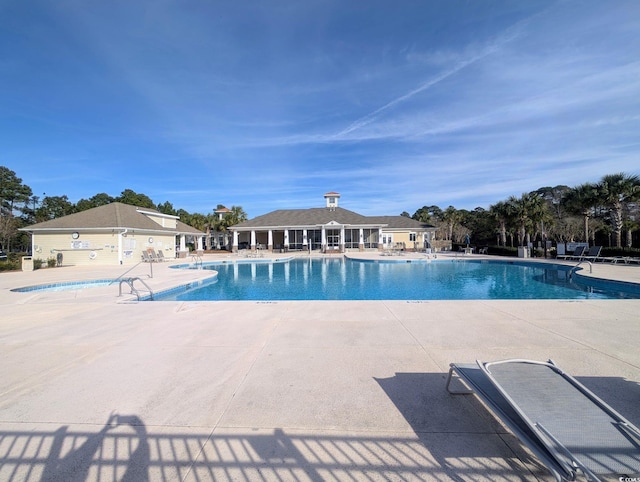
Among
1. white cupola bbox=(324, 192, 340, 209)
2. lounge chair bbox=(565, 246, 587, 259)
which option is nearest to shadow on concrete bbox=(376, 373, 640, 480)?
lounge chair bbox=(565, 246, 587, 259)

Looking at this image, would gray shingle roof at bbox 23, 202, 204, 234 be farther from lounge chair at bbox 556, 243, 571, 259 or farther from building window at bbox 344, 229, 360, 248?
lounge chair at bbox 556, 243, 571, 259

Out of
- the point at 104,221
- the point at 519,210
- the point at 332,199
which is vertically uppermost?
the point at 332,199

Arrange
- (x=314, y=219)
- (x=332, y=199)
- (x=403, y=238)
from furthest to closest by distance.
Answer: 1. (x=332, y=199)
2. (x=403, y=238)
3. (x=314, y=219)

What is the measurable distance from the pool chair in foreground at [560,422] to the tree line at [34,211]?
123 ft

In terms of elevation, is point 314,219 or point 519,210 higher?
point 314,219

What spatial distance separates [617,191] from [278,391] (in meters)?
27.1

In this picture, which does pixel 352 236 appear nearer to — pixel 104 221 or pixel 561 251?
pixel 561 251

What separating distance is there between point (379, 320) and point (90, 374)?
4.74m

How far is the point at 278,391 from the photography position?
3.20 metres

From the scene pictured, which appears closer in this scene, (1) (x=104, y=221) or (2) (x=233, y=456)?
(2) (x=233, y=456)

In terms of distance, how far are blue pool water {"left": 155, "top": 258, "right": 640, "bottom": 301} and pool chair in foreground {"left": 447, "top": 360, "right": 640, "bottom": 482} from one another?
8.44m

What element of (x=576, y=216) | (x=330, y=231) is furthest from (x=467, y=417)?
(x=576, y=216)

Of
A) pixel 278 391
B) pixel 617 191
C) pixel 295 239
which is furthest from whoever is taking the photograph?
pixel 295 239

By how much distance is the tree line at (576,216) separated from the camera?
66.4 ft
